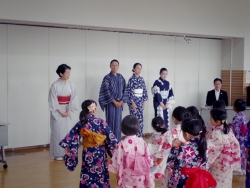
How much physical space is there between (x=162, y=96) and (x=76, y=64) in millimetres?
1861

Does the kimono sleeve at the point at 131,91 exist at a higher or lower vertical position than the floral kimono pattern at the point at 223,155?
higher

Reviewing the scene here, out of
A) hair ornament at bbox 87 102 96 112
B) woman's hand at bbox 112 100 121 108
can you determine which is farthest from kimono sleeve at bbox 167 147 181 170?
woman's hand at bbox 112 100 121 108

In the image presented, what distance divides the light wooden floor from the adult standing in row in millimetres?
1369

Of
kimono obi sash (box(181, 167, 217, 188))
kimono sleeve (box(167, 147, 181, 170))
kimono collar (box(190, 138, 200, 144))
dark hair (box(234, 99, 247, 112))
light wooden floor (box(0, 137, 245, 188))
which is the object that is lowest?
light wooden floor (box(0, 137, 245, 188))

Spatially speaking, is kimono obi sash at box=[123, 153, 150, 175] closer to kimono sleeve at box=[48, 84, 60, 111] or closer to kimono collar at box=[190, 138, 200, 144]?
kimono collar at box=[190, 138, 200, 144]

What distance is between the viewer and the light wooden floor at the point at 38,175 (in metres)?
5.29

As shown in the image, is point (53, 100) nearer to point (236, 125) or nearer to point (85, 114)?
point (85, 114)

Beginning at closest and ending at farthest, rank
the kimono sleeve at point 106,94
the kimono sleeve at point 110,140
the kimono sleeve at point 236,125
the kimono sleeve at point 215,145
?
the kimono sleeve at point 110,140
the kimono sleeve at point 215,145
the kimono sleeve at point 236,125
the kimono sleeve at point 106,94

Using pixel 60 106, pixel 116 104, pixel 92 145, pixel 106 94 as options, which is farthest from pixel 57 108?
pixel 92 145

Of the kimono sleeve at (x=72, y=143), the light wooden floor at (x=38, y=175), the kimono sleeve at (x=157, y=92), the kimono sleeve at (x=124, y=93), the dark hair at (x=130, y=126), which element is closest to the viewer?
the dark hair at (x=130, y=126)

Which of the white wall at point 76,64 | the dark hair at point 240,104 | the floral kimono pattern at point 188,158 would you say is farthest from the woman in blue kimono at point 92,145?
the white wall at point 76,64

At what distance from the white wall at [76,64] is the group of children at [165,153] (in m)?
3.47

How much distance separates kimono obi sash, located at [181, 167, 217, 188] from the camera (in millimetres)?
3484

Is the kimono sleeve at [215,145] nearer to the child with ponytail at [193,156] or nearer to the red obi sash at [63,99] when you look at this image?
the child with ponytail at [193,156]
